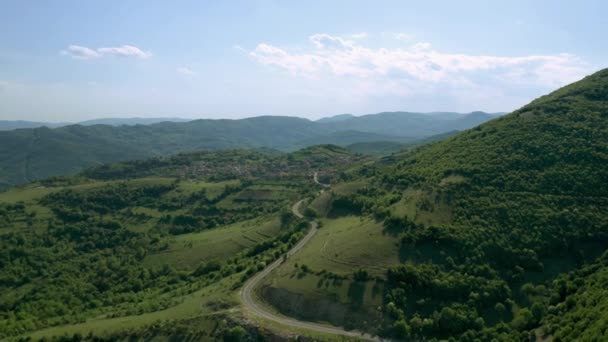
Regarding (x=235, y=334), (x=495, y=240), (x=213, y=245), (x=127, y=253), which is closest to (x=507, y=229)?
(x=495, y=240)

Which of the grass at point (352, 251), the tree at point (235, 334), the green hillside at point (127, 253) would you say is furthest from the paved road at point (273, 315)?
the tree at point (235, 334)

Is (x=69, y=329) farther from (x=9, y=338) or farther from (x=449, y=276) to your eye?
(x=449, y=276)

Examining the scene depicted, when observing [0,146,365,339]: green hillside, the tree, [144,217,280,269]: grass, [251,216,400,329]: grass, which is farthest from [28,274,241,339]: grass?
[144,217,280,269]: grass

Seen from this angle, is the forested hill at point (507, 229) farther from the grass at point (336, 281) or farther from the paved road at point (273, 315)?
the paved road at point (273, 315)

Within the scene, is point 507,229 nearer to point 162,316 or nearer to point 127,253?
point 162,316

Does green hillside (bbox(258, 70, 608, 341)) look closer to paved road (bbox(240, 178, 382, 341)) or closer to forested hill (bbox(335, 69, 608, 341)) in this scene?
forested hill (bbox(335, 69, 608, 341))
